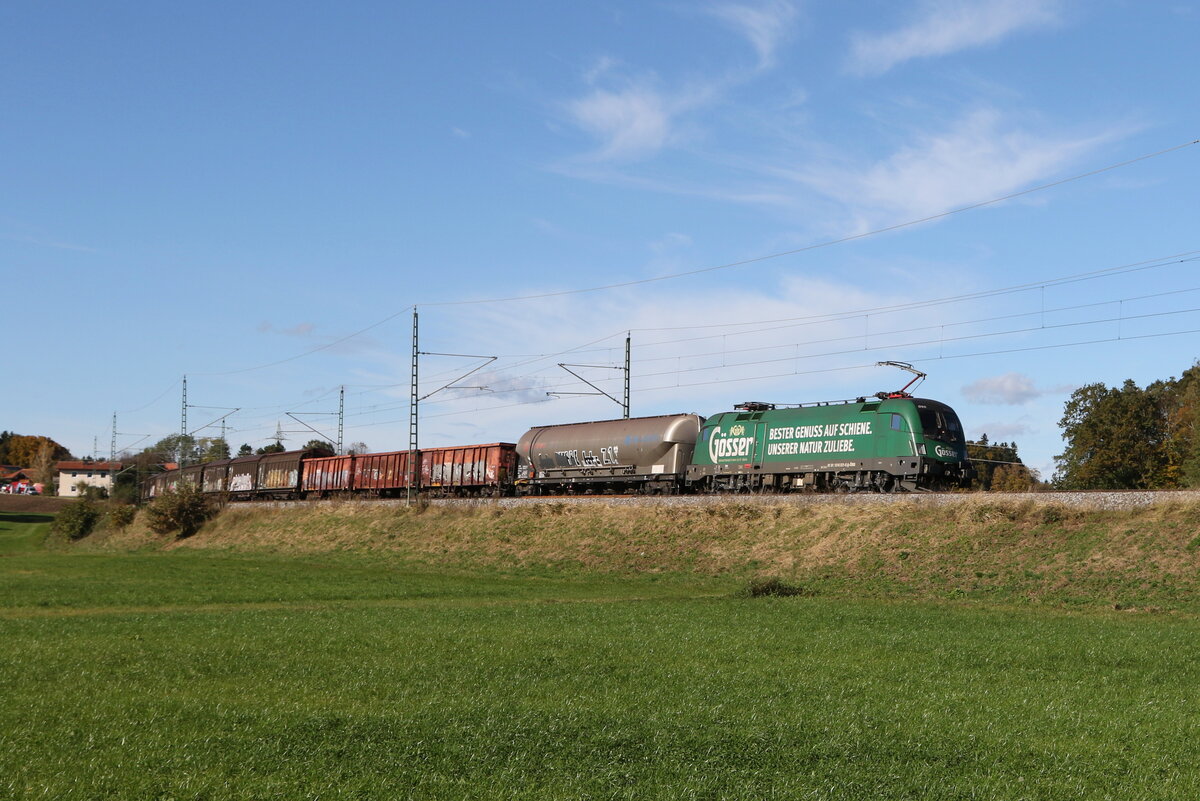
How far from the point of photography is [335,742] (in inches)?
535

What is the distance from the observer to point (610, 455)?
54719 mm

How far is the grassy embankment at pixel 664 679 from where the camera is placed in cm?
1253

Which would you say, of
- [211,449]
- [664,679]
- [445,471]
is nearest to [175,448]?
[211,449]

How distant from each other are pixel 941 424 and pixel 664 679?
28.3 metres

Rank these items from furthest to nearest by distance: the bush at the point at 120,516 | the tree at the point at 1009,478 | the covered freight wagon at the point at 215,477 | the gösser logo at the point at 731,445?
the covered freight wagon at the point at 215,477, the tree at the point at 1009,478, the bush at the point at 120,516, the gösser logo at the point at 731,445

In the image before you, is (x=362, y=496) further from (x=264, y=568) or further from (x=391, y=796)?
(x=391, y=796)

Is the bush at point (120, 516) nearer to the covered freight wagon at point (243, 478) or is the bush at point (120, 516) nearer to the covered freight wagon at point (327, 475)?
the covered freight wagon at point (243, 478)

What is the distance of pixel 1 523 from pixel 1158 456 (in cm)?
12984

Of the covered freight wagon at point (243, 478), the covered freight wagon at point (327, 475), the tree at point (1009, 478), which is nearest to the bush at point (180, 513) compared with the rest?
the covered freight wagon at point (243, 478)

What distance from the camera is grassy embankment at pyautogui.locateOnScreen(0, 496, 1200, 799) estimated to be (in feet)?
41.1

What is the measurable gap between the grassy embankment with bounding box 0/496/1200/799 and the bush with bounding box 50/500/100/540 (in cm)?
6029

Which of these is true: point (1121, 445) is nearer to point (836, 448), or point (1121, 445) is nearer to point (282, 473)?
point (836, 448)

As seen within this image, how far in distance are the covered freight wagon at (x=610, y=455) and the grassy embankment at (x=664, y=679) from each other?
9.78m

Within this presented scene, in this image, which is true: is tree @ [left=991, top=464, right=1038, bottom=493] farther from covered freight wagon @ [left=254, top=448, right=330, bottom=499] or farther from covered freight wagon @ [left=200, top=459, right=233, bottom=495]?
covered freight wagon @ [left=200, top=459, right=233, bottom=495]
